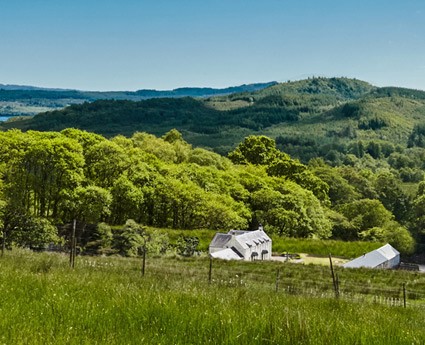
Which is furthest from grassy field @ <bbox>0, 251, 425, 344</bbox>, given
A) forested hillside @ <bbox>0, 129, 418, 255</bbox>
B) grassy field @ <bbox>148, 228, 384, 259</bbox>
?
grassy field @ <bbox>148, 228, 384, 259</bbox>

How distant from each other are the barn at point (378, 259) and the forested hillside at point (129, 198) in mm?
12289

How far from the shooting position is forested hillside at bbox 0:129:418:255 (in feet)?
141

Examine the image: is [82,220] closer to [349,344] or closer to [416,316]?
[416,316]

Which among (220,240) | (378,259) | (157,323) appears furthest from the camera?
(378,259)

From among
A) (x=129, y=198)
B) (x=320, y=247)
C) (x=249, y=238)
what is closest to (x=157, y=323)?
(x=249, y=238)

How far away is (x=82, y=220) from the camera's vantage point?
156ft

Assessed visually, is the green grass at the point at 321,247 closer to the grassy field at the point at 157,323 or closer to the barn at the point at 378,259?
the barn at the point at 378,259

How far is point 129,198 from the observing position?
49.9 m

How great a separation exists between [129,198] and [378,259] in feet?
83.2

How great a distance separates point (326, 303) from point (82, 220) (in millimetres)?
41745

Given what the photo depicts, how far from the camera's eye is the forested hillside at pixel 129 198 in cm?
4288

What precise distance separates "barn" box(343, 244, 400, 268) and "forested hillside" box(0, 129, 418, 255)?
484 inches

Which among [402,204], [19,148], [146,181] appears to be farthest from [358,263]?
[402,204]

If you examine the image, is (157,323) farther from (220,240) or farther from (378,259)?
(378,259)
